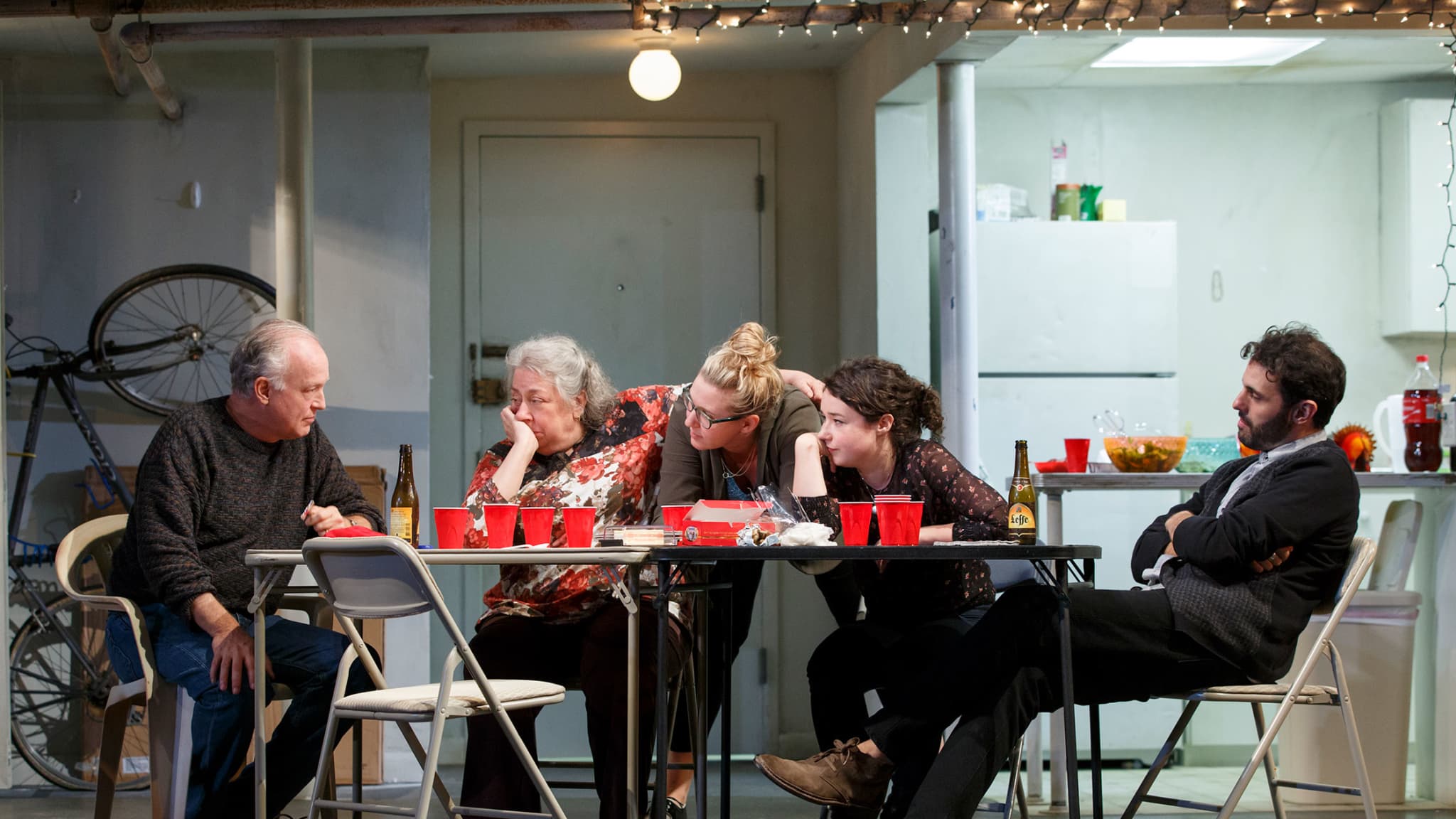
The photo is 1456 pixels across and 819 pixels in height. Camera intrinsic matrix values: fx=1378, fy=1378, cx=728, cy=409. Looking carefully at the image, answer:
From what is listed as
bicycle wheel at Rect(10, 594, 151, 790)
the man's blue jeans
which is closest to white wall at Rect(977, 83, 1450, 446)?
the man's blue jeans

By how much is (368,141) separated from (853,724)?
3481mm

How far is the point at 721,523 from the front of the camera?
2934mm

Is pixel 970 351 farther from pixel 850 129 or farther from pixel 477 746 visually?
pixel 477 746

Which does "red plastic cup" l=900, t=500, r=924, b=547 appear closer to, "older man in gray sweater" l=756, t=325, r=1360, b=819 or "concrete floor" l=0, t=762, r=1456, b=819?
"older man in gray sweater" l=756, t=325, r=1360, b=819

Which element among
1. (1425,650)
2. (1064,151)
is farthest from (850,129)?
(1425,650)

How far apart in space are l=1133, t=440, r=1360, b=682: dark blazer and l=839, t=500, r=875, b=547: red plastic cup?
74 cm

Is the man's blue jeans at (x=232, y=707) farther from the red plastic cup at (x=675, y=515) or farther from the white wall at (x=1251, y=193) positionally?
the white wall at (x=1251, y=193)

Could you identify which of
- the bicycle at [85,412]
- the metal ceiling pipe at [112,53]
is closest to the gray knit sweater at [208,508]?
the metal ceiling pipe at [112,53]

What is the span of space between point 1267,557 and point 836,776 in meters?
1.08

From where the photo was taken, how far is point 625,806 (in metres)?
3.09

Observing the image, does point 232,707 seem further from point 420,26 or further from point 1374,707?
point 1374,707

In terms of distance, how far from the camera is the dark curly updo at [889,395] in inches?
129

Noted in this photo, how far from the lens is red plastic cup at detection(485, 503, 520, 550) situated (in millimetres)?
3096

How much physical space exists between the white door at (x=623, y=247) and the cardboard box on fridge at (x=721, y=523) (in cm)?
319
